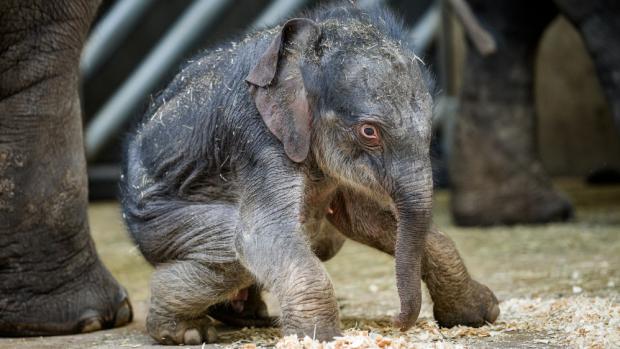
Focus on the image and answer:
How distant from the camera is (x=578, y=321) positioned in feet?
14.0

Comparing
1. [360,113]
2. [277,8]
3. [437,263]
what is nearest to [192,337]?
[437,263]

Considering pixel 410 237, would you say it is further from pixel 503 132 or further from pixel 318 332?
pixel 503 132

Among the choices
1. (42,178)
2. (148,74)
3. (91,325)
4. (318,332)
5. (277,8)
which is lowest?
(91,325)

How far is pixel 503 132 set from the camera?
8.69 metres

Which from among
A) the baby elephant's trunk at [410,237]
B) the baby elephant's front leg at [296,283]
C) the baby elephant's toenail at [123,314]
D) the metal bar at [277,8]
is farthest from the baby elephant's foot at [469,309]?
the metal bar at [277,8]

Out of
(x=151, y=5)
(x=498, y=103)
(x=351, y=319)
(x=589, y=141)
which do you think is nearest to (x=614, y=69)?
(x=498, y=103)

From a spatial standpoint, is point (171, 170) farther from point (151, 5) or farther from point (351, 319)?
point (151, 5)

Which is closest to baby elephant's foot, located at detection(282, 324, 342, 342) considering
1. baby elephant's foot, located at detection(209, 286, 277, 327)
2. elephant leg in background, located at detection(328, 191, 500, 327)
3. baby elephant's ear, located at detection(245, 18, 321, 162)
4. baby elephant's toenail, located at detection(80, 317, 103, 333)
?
baby elephant's ear, located at detection(245, 18, 321, 162)

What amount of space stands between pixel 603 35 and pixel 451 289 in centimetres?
304

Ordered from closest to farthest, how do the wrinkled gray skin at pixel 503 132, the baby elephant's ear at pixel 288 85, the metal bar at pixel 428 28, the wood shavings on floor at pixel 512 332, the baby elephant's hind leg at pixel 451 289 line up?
the wood shavings on floor at pixel 512 332, the baby elephant's ear at pixel 288 85, the baby elephant's hind leg at pixel 451 289, the wrinkled gray skin at pixel 503 132, the metal bar at pixel 428 28

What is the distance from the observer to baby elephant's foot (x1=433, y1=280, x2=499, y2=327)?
177 inches

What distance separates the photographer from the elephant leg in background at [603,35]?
690 cm

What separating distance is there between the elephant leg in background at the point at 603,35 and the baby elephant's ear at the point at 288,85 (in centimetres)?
332

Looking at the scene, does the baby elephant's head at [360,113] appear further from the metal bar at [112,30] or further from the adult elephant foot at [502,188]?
the metal bar at [112,30]
